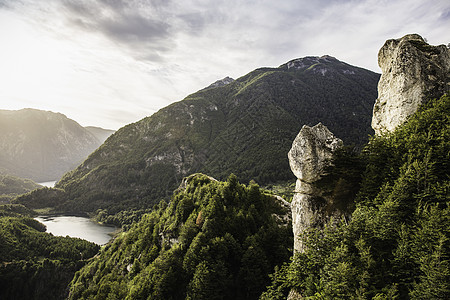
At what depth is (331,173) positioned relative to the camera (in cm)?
2245

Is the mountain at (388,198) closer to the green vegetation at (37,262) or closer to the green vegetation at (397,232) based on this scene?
the green vegetation at (397,232)

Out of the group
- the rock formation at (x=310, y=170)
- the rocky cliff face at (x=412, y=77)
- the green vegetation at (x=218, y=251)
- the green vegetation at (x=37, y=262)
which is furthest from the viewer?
the green vegetation at (x=37, y=262)

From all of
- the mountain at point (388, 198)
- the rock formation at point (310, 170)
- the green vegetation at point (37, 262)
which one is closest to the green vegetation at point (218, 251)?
the mountain at point (388, 198)

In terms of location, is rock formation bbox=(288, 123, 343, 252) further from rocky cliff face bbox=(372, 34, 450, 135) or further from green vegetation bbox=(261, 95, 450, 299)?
rocky cliff face bbox=(372, 34, 450, 135)

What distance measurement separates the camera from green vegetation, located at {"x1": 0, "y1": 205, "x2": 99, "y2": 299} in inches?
4166

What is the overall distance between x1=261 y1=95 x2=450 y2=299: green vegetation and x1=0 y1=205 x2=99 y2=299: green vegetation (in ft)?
453

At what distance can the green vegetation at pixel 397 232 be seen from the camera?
1315 cm

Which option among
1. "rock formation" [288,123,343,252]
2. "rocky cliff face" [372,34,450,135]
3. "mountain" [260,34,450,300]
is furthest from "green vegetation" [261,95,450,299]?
"rock formation" [288,123,343,252]

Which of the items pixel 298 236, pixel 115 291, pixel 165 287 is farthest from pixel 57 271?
pixel 298 236

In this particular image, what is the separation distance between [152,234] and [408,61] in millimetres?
70708

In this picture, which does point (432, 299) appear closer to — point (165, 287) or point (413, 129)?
point (413, 129)

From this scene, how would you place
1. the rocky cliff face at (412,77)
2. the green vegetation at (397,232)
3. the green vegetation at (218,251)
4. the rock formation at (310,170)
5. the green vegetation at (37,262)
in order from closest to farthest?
the green vegetation at (397,232) → the rocky cliff face at (412,77) → the rock formation at (310,170) → the green vegetation at (218,251) → the green vegetation at (37,262)

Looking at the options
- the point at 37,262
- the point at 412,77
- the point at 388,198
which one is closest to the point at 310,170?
the point at 388,198

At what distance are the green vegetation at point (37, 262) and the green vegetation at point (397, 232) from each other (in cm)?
13804
